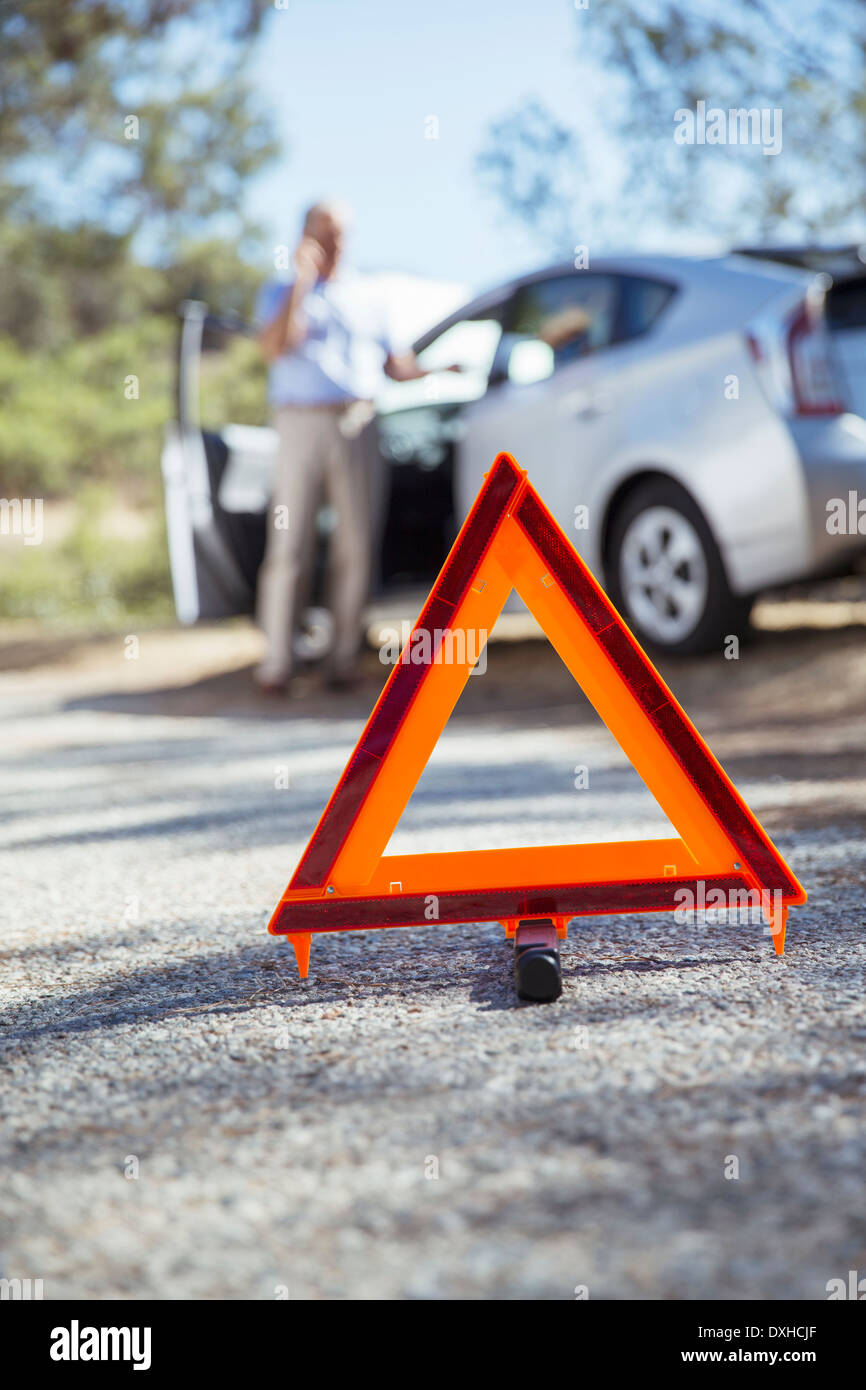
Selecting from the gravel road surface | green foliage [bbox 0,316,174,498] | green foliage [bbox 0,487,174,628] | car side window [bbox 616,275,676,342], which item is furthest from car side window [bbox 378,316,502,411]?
green foliage [bbox 0,316,174,498]

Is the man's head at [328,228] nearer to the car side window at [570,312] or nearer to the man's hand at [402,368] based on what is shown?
the man's hand at [402,368]

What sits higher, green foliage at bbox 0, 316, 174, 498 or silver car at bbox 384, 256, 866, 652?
green foliage at bbox 0, 316, 174, 498

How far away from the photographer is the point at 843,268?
19.2ft

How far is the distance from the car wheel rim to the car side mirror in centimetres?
108

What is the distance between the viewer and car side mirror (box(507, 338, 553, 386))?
6.77 metres

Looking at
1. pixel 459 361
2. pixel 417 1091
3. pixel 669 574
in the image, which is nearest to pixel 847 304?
pixel 669 574

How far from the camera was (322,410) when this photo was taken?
265 inches

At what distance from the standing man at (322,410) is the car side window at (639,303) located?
3.54ft

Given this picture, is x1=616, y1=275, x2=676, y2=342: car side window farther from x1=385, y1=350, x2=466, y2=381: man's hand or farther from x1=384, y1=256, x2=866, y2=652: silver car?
x1=385, y1=350, x2=466, y2=381: man's hand

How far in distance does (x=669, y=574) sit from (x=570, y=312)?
1496 millimetres

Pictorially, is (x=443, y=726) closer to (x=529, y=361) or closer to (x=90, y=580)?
(x=529, y=361)
